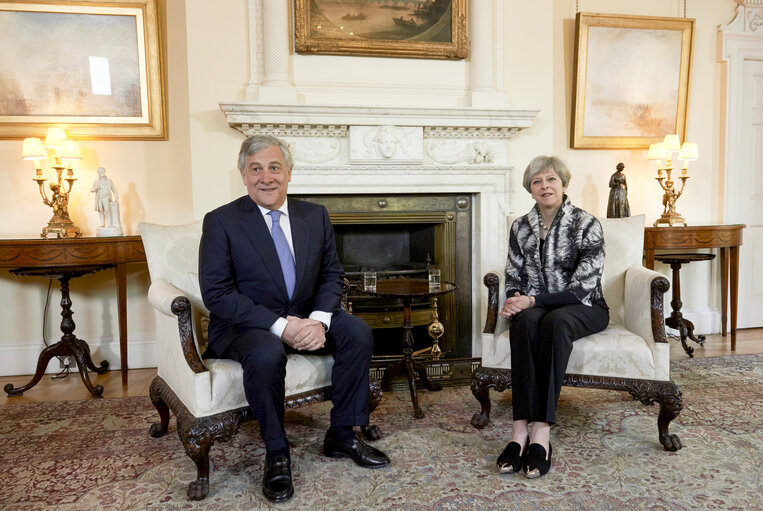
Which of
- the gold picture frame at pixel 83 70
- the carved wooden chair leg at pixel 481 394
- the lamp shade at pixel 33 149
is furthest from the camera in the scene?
the gold picture frame at pixel 83 70

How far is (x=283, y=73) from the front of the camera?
3.41 m

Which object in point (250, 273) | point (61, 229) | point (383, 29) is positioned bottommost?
point (250, 273)

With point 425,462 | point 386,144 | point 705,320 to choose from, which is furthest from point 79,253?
point 705,320

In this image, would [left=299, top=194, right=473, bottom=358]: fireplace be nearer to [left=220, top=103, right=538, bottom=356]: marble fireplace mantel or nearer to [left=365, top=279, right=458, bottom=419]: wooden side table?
[left=220, top=103, right=538, bottom=356]: marble fireplace mantel

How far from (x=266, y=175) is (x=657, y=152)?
3218mm

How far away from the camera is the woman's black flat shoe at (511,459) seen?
2059 millimetres

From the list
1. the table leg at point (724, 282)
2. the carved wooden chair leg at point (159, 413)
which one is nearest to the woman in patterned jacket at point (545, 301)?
the carved wooden chair leg at point (159, 413)

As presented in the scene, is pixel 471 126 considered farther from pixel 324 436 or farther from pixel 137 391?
pixel 137 391

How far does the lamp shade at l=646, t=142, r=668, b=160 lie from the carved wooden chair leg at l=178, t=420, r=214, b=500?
12.2ft

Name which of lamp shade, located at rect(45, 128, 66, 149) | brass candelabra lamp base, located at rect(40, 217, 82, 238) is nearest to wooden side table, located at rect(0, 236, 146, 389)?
brass candelabra lamp base, located at rect(40, 217, 82, 238)

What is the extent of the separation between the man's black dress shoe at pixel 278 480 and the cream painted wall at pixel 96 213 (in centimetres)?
233

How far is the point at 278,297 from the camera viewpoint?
216 cm

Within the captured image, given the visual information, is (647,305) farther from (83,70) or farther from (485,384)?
(83,70)

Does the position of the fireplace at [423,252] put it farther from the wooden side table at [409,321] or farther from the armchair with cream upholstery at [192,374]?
the armchair with cream upholstery at [192,374]
